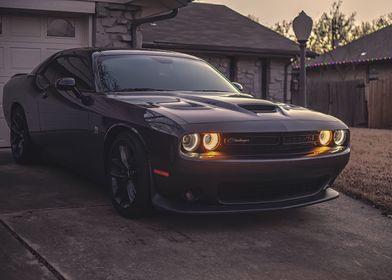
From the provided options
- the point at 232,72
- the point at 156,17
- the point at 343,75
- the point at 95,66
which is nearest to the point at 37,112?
the point at 95,66

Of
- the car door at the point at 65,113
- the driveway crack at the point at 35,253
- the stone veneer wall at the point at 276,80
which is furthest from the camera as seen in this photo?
the stone veneer wall at the point at 276,80

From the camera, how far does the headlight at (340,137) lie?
4910mm

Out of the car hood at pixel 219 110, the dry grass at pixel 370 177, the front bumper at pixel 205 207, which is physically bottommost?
the dry grass at pixel 370 177

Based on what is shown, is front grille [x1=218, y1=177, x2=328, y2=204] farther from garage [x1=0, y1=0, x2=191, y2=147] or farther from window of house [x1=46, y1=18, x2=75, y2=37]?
window of house [x1=46, y1=18, x2=75, y2=37]

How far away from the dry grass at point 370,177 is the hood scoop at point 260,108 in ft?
5.52

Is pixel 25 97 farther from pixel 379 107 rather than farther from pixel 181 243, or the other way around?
pixel 379 107

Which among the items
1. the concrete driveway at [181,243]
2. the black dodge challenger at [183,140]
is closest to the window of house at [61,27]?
the black dodge challenger at [183,140]

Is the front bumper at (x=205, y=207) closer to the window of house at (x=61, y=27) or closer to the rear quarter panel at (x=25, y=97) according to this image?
the rear quarter panel at (x=25, y=97)

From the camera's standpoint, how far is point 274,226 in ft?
15.5

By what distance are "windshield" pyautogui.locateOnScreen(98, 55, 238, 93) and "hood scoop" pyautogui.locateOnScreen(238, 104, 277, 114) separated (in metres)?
0.98

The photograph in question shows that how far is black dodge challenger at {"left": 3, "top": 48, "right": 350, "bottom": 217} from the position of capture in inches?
168

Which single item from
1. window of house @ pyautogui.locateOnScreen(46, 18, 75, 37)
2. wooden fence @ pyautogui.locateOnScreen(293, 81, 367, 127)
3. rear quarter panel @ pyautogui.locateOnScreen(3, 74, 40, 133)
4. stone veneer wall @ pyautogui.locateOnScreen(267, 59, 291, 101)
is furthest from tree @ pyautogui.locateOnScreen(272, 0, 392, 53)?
rear quarter panel @ pyautogui.locateOnScreen(3, 74, 40, 133)

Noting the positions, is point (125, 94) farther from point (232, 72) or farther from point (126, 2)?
point (232, 72)

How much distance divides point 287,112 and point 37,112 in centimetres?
312
